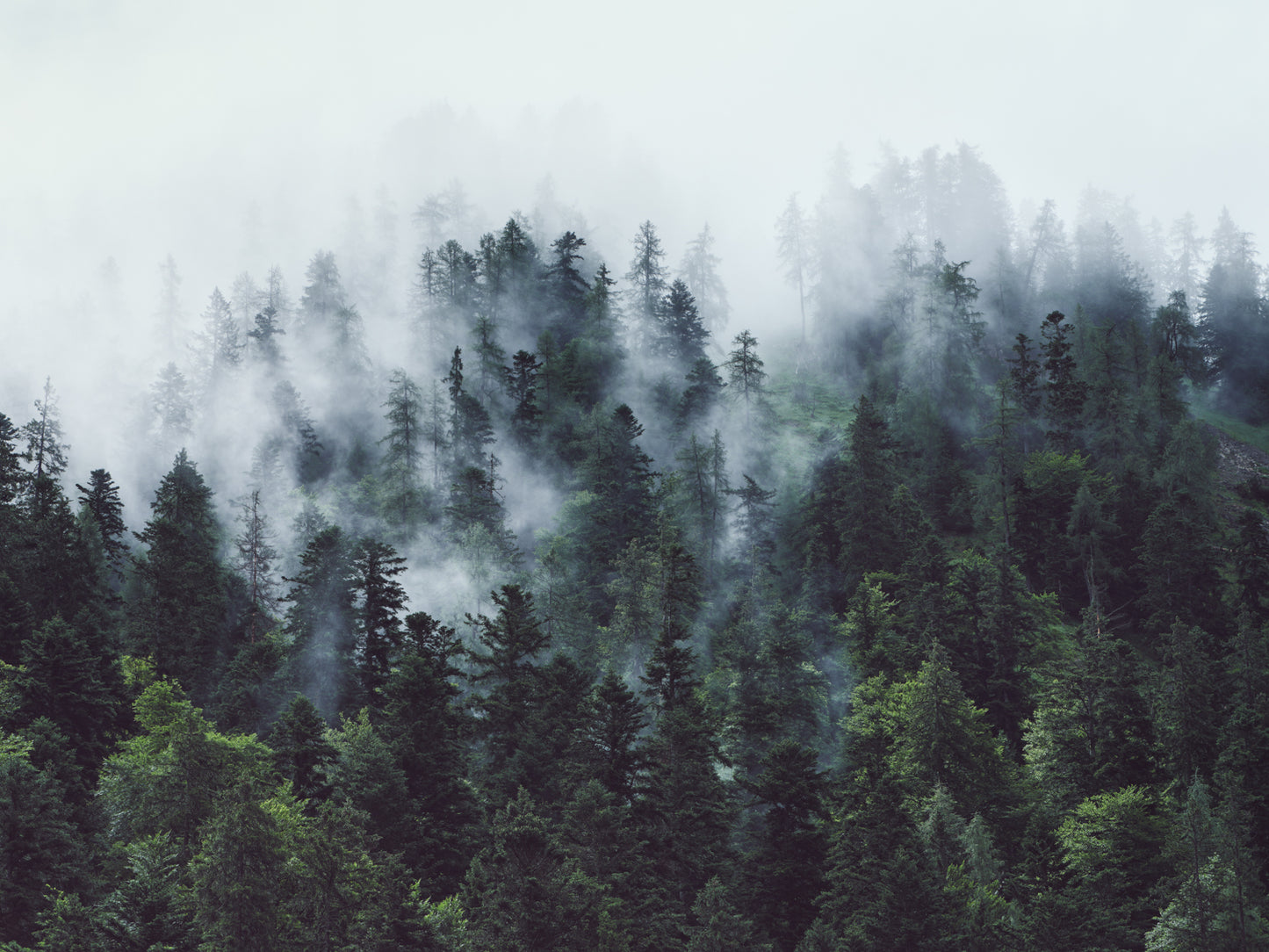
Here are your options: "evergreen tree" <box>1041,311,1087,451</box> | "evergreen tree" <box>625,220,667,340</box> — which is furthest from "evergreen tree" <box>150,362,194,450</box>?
"evergreen tree" <box>1041,311,1087,451</box>

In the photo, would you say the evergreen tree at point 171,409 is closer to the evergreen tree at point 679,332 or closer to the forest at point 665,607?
the forest at point 665,607

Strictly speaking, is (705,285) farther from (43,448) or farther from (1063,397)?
(43,448)

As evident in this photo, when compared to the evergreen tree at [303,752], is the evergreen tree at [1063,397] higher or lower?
higher

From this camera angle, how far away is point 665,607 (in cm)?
5547

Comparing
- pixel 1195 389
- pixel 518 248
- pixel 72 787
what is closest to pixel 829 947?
pixel 72 787

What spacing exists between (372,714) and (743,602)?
25.4 meters

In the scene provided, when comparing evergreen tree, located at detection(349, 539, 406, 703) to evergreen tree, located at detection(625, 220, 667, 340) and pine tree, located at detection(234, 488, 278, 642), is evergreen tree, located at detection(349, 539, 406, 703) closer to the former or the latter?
pine tree, located at detection(234, 488, 278, 642)

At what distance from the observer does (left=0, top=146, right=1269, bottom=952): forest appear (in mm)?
36812

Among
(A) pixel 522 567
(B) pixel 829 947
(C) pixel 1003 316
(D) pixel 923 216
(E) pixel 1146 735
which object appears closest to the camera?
(B) pixel 829 947

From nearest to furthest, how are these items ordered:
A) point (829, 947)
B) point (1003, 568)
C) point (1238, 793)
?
1. point (829, 947)
2. point (1238, 793)
3. point (1003, 568)

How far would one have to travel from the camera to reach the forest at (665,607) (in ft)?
121

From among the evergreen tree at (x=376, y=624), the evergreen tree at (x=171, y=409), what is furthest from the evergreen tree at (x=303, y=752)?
the evergreen tree at (x=171, y=409)

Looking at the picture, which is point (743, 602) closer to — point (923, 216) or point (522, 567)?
point (522, 567)

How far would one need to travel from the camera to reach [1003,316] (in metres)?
118
